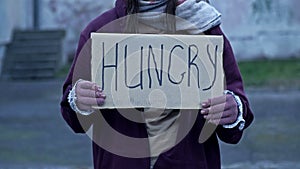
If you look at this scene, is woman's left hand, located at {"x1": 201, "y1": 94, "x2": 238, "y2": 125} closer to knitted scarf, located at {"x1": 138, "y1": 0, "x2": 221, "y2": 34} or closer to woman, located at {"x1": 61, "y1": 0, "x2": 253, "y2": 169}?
woman, located at {"x1": 61, "y1": 0, "x2": 253, "y2": 169}

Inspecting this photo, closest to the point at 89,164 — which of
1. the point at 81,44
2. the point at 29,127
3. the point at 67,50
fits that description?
the point at 29,127

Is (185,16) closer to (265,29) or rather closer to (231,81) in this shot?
(231,81)

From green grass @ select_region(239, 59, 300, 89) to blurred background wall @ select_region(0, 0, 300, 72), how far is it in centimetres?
41

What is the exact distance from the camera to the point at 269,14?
16344 mm

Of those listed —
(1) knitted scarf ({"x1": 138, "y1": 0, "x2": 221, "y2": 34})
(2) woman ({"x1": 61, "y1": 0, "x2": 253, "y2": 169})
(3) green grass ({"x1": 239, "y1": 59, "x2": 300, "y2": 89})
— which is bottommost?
(3) green grass ({"x1": 239, "y1": 59, "x2": 300, "y2": 89})

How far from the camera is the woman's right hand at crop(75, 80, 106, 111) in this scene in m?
2.46

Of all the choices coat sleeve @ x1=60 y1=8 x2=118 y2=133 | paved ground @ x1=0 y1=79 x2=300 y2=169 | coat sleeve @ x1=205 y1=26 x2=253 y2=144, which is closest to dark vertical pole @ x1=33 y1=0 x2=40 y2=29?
paved ground @ x1=0 y1=79 x2=300 y2=169

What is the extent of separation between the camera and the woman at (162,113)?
254cm

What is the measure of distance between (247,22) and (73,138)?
26.9 ft

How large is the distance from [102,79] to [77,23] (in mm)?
13977

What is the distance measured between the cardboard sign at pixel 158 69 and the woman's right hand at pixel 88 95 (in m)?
0.04

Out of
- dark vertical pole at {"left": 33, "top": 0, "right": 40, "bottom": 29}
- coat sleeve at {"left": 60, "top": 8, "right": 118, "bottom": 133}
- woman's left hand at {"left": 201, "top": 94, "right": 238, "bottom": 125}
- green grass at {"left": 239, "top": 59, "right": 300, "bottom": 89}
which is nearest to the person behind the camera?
woman's left hand at {"left": 201, "top": 94, "right": 238, "bottom": 125}

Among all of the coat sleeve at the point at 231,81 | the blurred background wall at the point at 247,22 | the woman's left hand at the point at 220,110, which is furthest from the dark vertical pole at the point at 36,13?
the woman's left hand at the point at 220,110

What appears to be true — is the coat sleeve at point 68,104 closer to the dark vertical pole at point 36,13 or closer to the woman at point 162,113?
the woman at point 162,113
